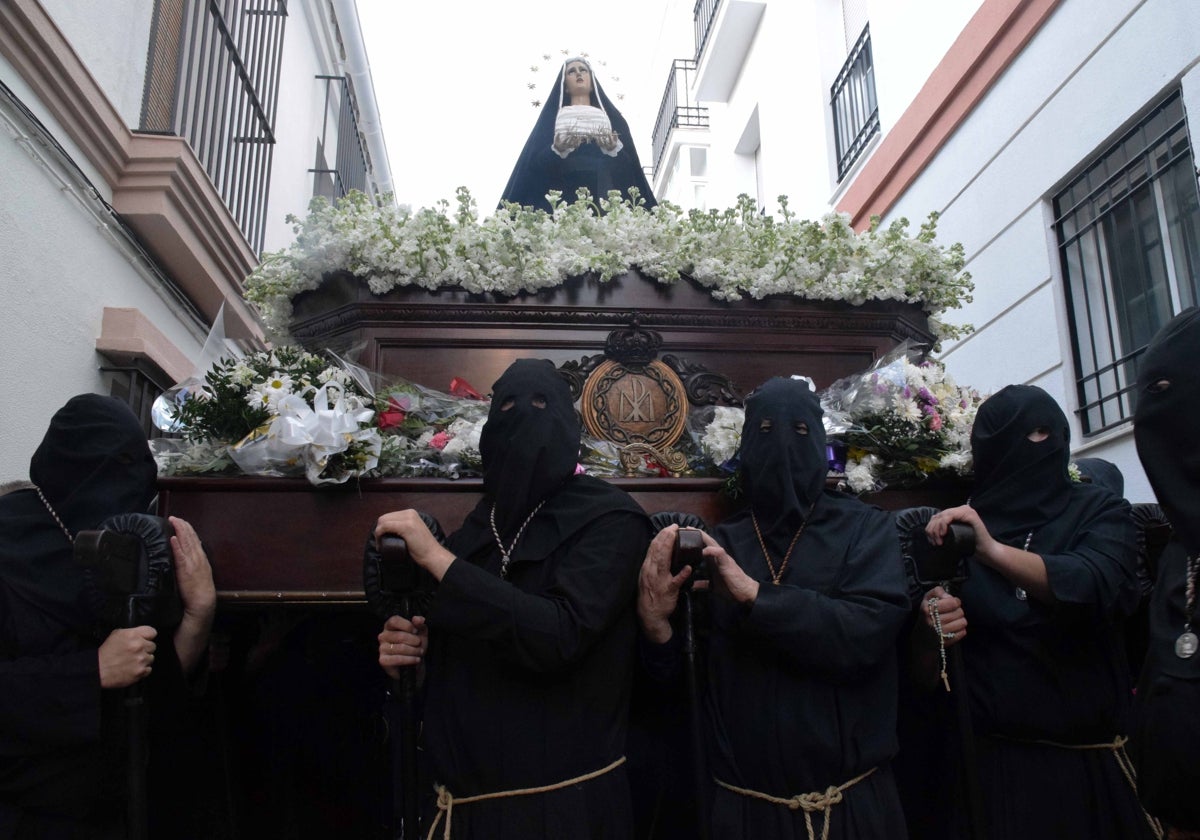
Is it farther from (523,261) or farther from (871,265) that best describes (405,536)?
(871,265)

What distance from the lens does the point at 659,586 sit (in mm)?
2408

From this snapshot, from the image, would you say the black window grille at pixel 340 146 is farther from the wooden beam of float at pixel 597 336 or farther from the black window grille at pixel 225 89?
the wooden beam of float at pixel 597 336

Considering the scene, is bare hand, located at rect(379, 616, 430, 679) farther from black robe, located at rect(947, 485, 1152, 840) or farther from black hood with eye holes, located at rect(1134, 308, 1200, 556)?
black hood with eye holes, located at rect(1134, 308, 1200, 556)

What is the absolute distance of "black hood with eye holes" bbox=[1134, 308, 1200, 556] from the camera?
2.16 meters

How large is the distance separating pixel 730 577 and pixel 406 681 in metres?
0.84

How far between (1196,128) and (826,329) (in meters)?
2.11

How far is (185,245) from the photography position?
582cm

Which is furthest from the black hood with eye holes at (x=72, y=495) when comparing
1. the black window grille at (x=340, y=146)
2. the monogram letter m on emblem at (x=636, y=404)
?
the black window grille at (x=340, y=146)

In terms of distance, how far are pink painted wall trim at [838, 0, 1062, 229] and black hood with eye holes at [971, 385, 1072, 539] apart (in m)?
2.97

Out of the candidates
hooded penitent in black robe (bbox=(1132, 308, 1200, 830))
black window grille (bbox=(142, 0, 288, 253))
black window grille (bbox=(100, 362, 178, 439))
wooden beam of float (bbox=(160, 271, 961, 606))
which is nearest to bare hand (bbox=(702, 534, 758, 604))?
wooden beam of float (bbox=(160, 271, 961, 606))

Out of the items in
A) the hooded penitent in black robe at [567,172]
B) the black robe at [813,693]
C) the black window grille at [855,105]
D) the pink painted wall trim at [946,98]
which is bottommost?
the black robe at [813,693]

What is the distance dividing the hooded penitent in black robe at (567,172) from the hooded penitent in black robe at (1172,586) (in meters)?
2.98

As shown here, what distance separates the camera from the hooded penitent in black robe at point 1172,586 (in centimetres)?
202

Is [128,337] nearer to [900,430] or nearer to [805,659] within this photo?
[900,430]
